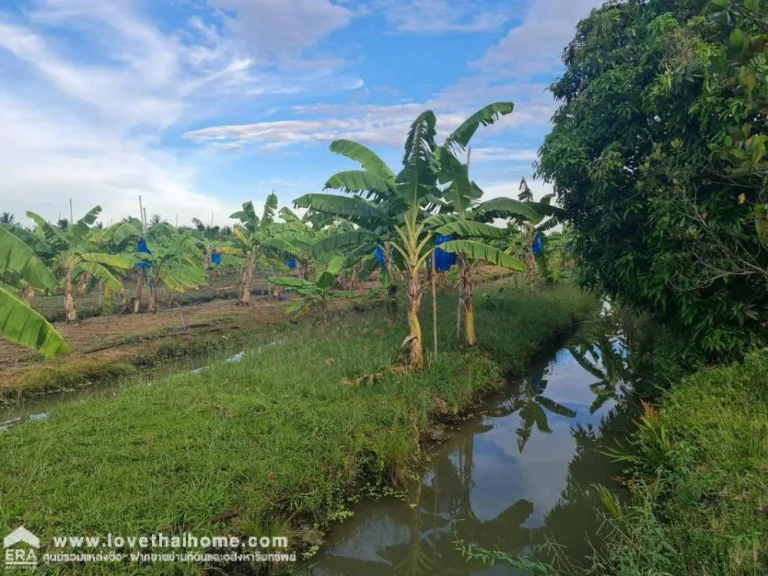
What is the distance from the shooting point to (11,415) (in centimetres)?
842

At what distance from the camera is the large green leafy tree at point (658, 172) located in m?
6.96

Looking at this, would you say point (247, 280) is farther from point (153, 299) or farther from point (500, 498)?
point (500, 498)

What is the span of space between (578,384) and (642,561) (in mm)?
8070

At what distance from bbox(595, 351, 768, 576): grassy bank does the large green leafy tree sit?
1.21 meters

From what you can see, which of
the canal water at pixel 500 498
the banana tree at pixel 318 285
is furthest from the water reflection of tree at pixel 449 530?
the banana tree at pixel 318 285

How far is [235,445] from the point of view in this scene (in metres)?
5.78

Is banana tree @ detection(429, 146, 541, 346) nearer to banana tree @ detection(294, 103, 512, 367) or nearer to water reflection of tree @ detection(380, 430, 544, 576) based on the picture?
banana tree @ detection(294, 103, 512, 367)

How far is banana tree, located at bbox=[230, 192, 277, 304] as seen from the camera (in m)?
20.2

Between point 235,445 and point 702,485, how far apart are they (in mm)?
4940

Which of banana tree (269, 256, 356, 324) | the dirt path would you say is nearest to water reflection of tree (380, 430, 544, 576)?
banana tree (269, 256, 356, 324)

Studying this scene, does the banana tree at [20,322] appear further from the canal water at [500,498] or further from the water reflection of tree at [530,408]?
the water reflection of tree at [530,408]

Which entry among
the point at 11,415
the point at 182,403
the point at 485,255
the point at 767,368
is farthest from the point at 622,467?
the point at 11,415

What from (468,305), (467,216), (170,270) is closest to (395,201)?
(467,216)

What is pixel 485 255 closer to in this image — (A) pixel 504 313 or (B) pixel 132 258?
(A) pixel 504 313
